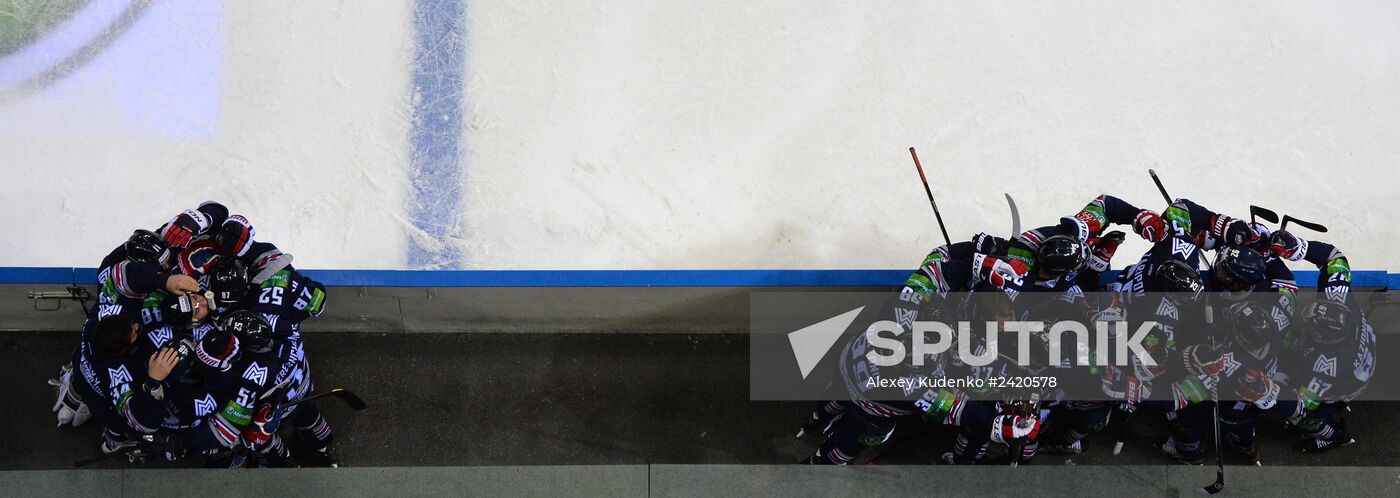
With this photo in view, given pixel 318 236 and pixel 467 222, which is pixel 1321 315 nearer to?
pixel 467 222

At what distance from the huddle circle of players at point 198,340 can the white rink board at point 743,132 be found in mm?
791

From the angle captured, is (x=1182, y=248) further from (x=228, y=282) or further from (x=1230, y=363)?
(x=228, y=282)

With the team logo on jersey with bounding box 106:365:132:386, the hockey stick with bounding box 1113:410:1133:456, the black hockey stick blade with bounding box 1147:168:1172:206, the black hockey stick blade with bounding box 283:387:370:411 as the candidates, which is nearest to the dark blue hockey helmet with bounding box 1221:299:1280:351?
the hockey stick with bounding box 1113:410:1133:456

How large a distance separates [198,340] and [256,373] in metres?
0.25

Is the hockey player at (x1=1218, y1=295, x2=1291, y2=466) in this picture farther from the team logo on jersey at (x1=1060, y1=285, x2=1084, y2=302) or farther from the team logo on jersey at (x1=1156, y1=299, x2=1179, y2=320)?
the team logo on jersey at (x1=1060, y1=285, x2=1084, y2=302)

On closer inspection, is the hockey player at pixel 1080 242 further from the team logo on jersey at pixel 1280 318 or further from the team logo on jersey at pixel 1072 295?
the team logo on jersey at pixel 1280 318

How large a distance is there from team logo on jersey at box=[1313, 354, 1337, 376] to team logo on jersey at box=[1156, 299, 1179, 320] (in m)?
0.61

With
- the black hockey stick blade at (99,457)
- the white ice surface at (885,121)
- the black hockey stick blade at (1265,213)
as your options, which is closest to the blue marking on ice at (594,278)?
the white ice surface at (885,121)

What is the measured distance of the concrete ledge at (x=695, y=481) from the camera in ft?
13.8

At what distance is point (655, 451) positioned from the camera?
15.6 feet

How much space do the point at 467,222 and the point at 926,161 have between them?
2.23 meters

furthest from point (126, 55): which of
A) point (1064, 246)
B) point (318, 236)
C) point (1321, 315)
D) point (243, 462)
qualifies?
point (1321, 315)

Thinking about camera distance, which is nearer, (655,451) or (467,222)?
(655,451)

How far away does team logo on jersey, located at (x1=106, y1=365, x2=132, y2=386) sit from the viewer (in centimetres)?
393
